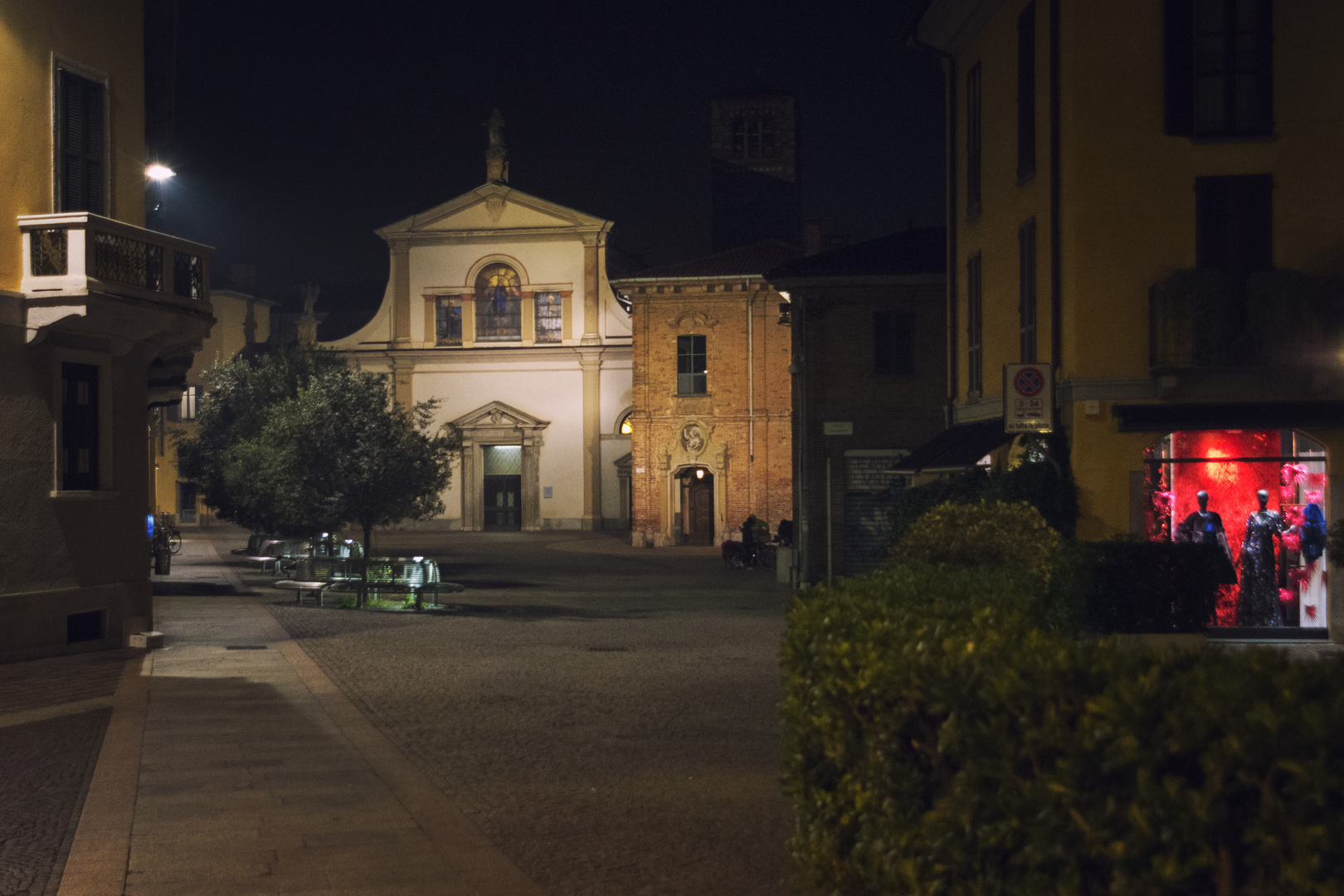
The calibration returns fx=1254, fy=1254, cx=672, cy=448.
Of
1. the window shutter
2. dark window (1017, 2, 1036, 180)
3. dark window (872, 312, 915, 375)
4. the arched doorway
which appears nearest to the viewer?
the window shutter

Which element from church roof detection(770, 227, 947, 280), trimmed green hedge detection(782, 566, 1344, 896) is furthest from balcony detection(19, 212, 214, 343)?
church roof detection(770, 227, 947, 280)

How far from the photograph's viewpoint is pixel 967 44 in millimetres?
19641

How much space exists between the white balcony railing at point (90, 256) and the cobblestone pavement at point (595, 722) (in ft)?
15.3

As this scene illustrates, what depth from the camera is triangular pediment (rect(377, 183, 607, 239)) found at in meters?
51.0

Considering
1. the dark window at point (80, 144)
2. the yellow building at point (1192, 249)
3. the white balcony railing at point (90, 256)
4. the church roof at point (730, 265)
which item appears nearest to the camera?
the white balcony railing at point (90, 256)

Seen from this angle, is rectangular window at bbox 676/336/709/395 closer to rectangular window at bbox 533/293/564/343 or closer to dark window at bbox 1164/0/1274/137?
rectangular window at bbox 533/293/564/343

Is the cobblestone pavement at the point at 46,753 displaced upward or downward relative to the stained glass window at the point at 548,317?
downward

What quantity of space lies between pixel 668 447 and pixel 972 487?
87.5 feet

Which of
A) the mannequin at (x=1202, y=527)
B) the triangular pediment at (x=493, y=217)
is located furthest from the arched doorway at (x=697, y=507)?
the mannequin at (x=1202, y=527)

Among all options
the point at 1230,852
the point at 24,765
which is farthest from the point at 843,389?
the point at 1230,852

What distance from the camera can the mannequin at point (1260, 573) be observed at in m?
15.2

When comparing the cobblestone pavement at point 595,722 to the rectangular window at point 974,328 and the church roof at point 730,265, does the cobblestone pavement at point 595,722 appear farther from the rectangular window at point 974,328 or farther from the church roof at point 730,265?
the church roof at point 730,265

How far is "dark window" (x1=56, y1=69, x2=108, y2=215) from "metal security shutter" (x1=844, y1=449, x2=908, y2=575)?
16991 millimetres

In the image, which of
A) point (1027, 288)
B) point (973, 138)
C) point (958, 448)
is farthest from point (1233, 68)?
point (958, 448)
